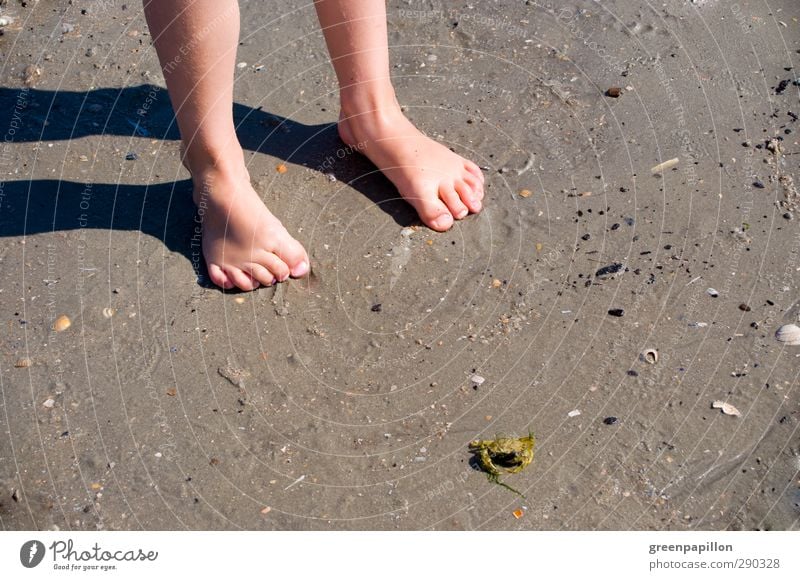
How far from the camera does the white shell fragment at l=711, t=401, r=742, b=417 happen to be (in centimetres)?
172

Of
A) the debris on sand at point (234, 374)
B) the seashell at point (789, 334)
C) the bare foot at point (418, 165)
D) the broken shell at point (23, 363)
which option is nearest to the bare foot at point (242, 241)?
the debris on sand at point (234, 374)

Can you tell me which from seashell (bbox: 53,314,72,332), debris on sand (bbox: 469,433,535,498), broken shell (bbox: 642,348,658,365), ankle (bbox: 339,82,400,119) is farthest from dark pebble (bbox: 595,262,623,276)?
seashell (bbox: 53,314,72,332)

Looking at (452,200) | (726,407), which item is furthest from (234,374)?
(726,407)

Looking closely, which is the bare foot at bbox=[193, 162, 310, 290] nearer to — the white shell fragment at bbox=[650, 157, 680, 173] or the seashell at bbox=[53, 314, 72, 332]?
the seashell at bbox=[53, 314, 72, 332]

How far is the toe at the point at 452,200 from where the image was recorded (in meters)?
2.06

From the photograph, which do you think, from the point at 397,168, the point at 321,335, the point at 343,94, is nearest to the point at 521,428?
the point at 321,335

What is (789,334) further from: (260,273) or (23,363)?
(23,363)

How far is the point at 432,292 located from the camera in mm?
1957

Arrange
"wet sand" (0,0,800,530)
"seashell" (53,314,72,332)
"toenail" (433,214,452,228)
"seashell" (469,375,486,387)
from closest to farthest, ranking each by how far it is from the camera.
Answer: "wet sand" (0,0,800,530) → "seashell" (469,375,486,387) → "seashell" (53,314,72,332) → "toenail" (433,214,452,228)

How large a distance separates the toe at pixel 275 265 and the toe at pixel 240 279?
47 millimetres

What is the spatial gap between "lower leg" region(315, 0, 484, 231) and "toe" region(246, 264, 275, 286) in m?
0.38

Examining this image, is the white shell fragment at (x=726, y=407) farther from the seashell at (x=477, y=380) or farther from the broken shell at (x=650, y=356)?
the seashell at (x=477, y=380)

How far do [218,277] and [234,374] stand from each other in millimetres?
243
